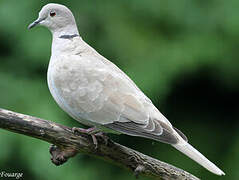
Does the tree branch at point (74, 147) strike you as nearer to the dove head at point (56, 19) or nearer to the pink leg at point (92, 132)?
the pink leg at point (92, 132)

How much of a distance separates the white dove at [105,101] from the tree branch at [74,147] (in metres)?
0.13

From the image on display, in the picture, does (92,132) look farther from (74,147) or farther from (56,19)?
(56,19)

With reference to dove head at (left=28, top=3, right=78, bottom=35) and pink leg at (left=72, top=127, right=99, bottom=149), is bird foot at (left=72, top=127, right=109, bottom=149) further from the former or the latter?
dove head at (left=28, top=3, right=78, bottom=35)

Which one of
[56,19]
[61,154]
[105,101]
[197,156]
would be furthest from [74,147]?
[56,19]

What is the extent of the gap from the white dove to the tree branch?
13cm

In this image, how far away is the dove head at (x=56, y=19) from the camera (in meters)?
3.89

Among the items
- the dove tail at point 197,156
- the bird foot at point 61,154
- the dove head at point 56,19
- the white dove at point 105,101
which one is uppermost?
the dove head at point 56,19

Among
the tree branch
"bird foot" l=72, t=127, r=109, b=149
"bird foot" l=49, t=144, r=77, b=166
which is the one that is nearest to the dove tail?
the tree branch

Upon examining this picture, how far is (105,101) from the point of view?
337 centimetres

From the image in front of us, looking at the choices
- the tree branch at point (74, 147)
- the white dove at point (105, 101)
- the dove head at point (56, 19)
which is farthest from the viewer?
the dove head at point (56, 19)

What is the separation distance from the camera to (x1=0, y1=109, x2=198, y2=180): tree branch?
3117 mm

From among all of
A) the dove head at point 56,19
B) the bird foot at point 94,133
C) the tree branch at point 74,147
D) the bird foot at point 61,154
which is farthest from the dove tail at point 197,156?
the dove head at point 56,19

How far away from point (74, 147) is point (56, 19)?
1096 mm

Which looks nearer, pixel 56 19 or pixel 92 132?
pixel 92 132
